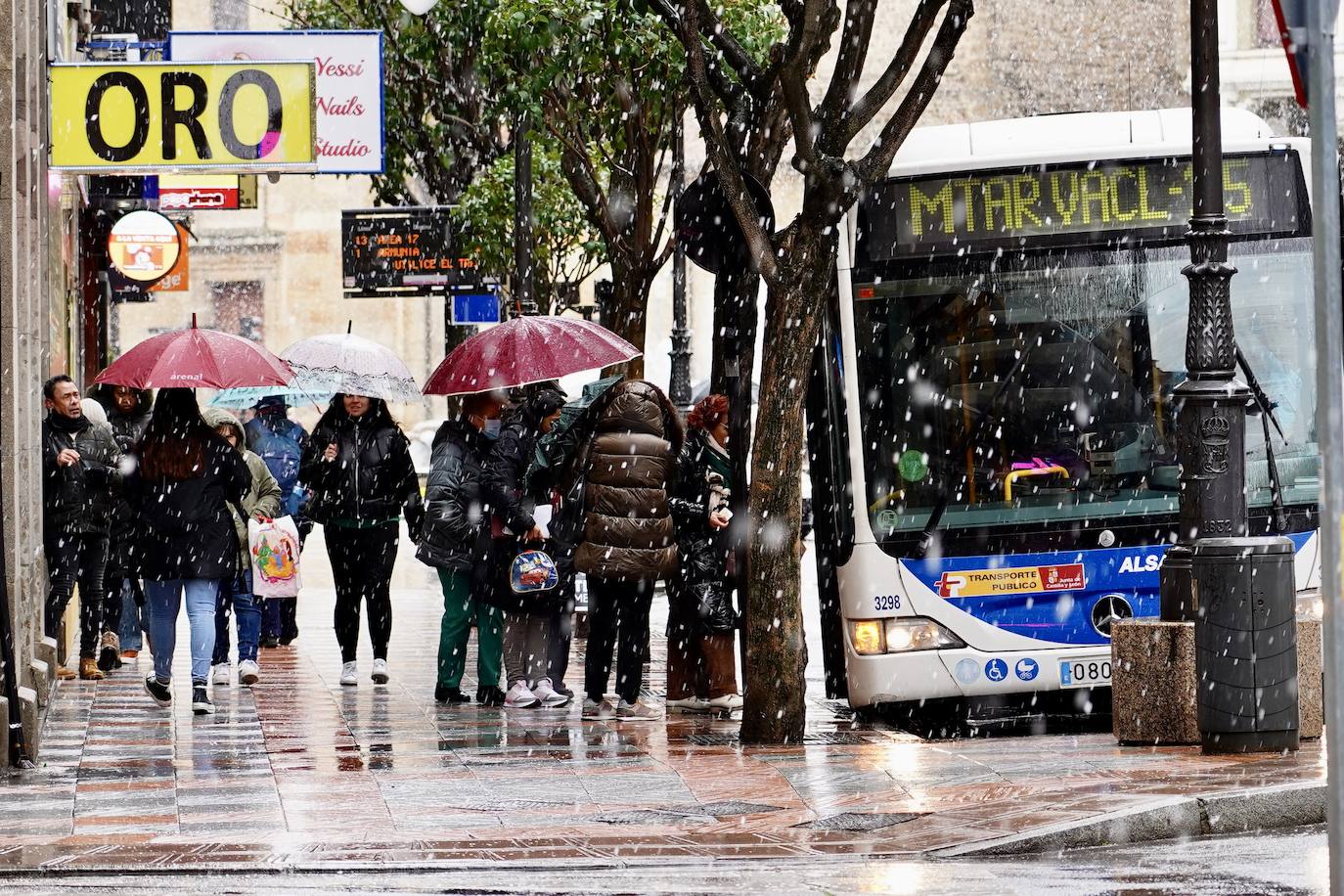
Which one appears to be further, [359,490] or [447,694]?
[359,490]

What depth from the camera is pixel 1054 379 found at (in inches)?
454

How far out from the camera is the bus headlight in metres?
11.3

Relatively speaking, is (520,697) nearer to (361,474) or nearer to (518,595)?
(518,595)

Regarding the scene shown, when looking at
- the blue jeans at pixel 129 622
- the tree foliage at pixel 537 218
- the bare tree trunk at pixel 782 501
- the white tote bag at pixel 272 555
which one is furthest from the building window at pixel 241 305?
the bare tree trunk at pixel 782 501

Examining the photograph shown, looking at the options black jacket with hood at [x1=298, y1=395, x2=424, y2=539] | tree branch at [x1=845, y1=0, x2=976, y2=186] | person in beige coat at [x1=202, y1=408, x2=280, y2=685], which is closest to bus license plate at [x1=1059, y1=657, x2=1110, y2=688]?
tree branch at [x1=845, y1=0, x2=976, y2=186]

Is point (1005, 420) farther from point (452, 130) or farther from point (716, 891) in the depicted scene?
point (452, 130)

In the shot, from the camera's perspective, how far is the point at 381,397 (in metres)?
13.5

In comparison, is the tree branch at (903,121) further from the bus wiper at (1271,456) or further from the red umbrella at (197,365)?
the red umbrella at (197,365)

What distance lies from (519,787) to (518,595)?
9.95 ft

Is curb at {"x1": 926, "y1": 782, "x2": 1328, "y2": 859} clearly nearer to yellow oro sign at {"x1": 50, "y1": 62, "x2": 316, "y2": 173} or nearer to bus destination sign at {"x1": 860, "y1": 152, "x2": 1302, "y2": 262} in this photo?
bus destination sign at {"x1": 860, "y1": 152, "x2": 1302, "y2": 262}

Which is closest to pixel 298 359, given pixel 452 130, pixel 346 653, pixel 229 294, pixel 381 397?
pixel 381 397

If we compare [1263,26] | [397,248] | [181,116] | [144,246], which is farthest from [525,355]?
[1263,26]

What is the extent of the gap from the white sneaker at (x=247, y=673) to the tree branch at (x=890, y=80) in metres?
5.67

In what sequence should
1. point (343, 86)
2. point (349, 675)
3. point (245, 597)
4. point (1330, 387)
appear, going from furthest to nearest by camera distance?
point (343, 86)
point (245, 597)
point (349, 675)
point (1330, 387)
